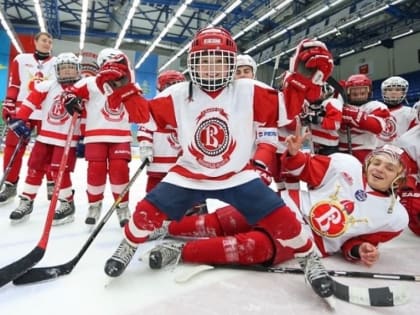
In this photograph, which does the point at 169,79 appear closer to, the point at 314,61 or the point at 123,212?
the point at 123,212

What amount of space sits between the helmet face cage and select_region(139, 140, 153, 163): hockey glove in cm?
84

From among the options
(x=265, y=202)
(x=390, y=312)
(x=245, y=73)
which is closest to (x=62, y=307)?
(x=265, y=202)

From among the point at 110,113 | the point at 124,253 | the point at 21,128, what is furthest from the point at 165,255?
the point at 21,128

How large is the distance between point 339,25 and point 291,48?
2.07m

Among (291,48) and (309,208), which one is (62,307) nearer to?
(309,208)

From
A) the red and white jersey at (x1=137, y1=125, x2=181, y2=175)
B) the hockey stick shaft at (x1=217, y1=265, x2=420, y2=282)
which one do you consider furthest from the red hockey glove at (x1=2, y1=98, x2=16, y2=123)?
the hockey stick shaft at (x1=217, y1=265, x2=420, y2=282)

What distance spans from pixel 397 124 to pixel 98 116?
7.28 feet

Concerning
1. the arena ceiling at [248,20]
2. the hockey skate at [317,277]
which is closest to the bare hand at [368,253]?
the hockey skate at [317,277]

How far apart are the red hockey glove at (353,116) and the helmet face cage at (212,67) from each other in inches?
53.7

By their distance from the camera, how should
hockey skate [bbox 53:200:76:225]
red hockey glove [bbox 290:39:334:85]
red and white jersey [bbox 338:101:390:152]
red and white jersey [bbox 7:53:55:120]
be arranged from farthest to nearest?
red and white jersey [bbox 7:53:55:120] < red and white jersey [bbox 338:101:390:152] < hockey skate [bbox 53:200:76:225] < red hockey glove [bbox 290:39:334:85]

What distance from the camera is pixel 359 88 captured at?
2.60 meters

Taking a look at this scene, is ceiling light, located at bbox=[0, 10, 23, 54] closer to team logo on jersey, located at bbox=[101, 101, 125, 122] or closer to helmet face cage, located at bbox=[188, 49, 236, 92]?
team logo on jersey, located at bbox=[101, 101, 125, 122]

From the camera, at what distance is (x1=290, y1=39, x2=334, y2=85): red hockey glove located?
1.15 m

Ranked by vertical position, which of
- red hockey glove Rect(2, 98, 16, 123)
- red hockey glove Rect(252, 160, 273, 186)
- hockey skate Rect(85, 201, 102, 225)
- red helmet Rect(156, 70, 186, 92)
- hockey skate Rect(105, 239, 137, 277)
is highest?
red helmet Rect(156, 70, 186, 92)
